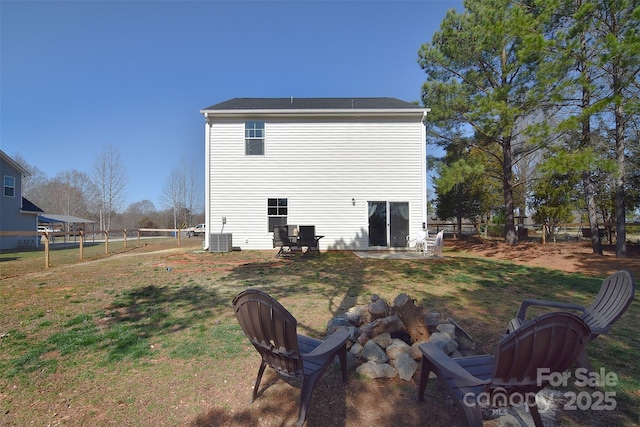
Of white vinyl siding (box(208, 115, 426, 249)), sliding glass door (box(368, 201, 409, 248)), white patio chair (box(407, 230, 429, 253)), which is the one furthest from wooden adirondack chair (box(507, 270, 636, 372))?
white vinyl siding (box(208, 115, 426, 249))

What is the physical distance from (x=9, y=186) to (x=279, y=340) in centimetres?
2473

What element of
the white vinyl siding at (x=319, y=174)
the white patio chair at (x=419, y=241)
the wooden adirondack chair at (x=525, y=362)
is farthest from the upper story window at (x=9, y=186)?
the wooden adirondack chair at (x=525, y=362)

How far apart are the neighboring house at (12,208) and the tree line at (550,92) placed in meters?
24.3

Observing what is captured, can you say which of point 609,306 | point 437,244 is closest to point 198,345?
point 609,306

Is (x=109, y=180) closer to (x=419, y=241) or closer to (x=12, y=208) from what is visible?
(x=12, y=208)

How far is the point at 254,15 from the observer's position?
11.6 meters

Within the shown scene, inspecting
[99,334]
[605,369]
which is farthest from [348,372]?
[99,334]

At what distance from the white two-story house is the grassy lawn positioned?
5.31 meters

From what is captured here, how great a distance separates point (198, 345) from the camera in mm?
3254

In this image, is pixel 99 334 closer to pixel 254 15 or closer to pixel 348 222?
pixel 348 222

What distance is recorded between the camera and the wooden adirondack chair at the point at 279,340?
192 cm

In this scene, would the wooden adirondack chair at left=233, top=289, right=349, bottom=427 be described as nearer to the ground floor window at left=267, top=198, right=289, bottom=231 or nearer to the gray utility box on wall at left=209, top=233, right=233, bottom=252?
the gray utility box on wall at left=209, top=233, right=233, bottom=252

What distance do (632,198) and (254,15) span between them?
18.3 meters

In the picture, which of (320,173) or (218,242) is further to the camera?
(320,173)
